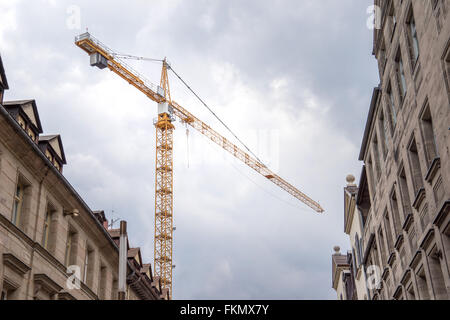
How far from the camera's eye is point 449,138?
18281 millimetres

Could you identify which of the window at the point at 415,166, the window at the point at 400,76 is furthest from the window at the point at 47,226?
the window at the point at 400,76

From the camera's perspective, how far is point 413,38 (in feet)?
75.8

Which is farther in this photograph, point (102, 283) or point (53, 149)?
point (102, 283)

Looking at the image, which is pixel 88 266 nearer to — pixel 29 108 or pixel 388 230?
pixel 29 108

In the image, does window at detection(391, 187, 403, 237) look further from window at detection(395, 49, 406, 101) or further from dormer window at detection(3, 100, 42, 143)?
dormer window at detection(3, 100, 42, 143)

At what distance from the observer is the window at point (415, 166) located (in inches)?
907

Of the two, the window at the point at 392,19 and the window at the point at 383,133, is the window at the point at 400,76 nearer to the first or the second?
the window at the point at 392,19

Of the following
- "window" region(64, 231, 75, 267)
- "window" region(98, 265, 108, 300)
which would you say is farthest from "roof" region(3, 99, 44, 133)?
"window" region(98, 265, 108, 300)

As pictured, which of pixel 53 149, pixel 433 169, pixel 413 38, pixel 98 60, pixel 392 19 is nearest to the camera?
pixel 433 169

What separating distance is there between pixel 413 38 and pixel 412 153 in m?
4.33

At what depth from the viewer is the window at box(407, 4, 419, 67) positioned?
22.6 meters

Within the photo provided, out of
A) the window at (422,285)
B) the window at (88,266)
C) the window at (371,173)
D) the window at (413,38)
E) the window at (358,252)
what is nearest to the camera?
the window at (413,38)

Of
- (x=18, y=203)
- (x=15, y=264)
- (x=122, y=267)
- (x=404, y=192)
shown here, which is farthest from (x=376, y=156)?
(x=122, y=267)
